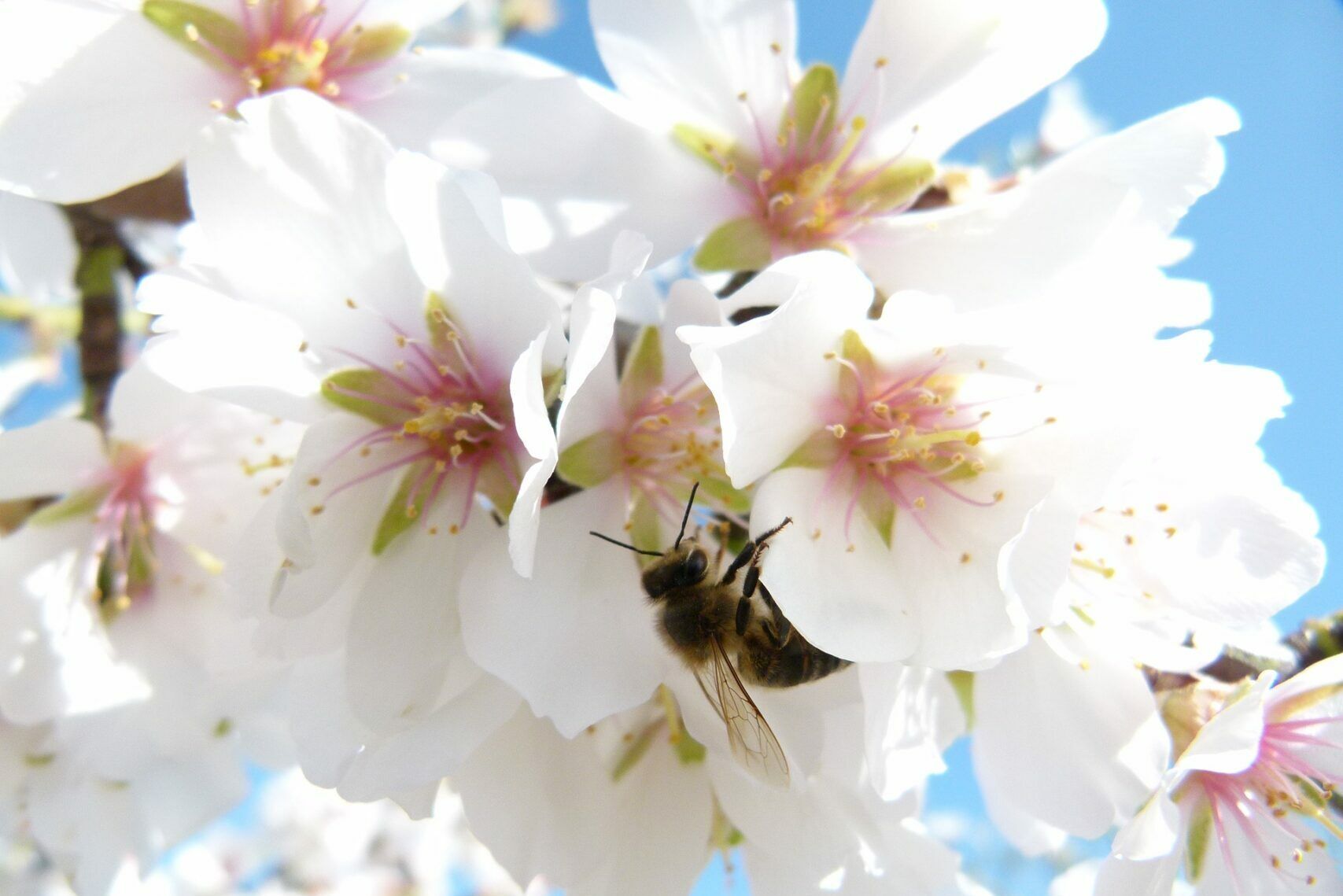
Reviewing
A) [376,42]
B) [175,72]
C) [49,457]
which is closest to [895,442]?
[376,42]

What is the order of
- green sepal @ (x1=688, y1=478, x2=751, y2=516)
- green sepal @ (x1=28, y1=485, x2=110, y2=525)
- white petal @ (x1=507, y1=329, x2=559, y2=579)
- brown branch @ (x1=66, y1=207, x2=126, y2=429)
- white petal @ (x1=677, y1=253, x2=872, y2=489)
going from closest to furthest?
white petal @ (x1=507, y1=329, x2=559, y2=579) < white petal @ (x1=677, y1=253, x2=872, y2=489) < green sepal @ (x1=688, y1=478, x2=751, y2=516) < green sepal @ (x1=28, y1=485, x2=110, y2=525) < brown branch @ (x1=66, y1=207, x2=126, y2=429)

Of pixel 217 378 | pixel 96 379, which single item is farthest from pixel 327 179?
pixel 96 379

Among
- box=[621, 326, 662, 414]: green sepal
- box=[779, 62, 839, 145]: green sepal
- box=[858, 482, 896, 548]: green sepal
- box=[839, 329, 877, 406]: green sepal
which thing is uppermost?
box=[779, 62, 839, 145]: green sepal

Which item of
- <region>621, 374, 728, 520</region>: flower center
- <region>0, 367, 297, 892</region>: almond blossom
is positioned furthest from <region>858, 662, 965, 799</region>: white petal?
<region>0, 367, 297, 892</region>: almond blossom

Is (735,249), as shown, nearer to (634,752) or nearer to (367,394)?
(367,394)

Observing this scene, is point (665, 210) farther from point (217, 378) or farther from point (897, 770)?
point (897, 770)

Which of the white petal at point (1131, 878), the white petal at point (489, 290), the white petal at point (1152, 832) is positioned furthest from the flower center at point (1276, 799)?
the white petal at point (489, 290)

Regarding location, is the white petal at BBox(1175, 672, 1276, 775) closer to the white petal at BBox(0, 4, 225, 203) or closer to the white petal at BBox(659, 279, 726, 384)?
the white petal at BBox(659, 279, 726, 384)
